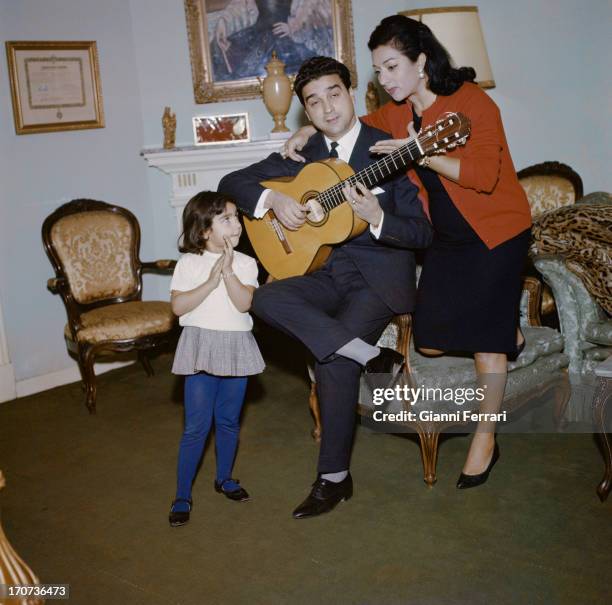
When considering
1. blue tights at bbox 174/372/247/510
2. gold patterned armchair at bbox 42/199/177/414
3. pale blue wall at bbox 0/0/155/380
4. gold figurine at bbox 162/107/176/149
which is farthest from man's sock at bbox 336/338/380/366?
gold figurine at bbox 162/107/176/149

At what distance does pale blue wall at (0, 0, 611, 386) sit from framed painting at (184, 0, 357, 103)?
8cm

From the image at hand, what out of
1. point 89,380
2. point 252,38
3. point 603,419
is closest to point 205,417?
point 603,419

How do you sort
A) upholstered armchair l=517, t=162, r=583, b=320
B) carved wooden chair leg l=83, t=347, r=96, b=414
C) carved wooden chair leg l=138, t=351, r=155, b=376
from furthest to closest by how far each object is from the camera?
carved wooden chair leg l=138, t=351, r=155, b=376 → upholstered armchair l=517, t=162, r=583, b=320 → carved wooden chair leg l=83, t=347, r=96, b=414

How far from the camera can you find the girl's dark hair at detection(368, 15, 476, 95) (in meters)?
2.66

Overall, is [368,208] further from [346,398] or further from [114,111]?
A: [114,111]

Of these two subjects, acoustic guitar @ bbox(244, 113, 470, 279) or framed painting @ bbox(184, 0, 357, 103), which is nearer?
acoustic guitar @ bbox(244, 113, 470, 279)

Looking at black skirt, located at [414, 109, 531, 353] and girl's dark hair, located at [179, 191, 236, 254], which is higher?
girl's dark hair, located at [179, 191, 236, 254]

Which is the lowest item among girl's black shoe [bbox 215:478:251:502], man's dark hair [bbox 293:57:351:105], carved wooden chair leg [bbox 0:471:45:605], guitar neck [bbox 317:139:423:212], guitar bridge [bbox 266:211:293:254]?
girl's black shoe [bbox 215:478:251:502]


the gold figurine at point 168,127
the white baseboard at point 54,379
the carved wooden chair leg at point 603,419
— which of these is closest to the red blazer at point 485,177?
the carved wooden chair leg at point 603,419

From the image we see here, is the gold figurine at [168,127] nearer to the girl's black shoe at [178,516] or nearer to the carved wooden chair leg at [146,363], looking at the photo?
the carved wooden chair leg at [146,363]

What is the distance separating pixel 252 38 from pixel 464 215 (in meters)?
2.55

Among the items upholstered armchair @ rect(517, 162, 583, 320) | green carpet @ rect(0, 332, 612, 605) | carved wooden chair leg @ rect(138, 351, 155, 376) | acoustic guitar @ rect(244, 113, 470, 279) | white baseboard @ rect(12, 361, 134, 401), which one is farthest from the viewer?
carved wooden chair leg @ rect(138, 351, 155, 376)

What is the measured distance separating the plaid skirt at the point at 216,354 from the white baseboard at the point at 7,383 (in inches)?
78.8

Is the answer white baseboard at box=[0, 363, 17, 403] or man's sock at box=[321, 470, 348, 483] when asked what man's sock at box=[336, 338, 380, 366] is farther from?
white baseboard at box=[0, 363, 17, 403]
